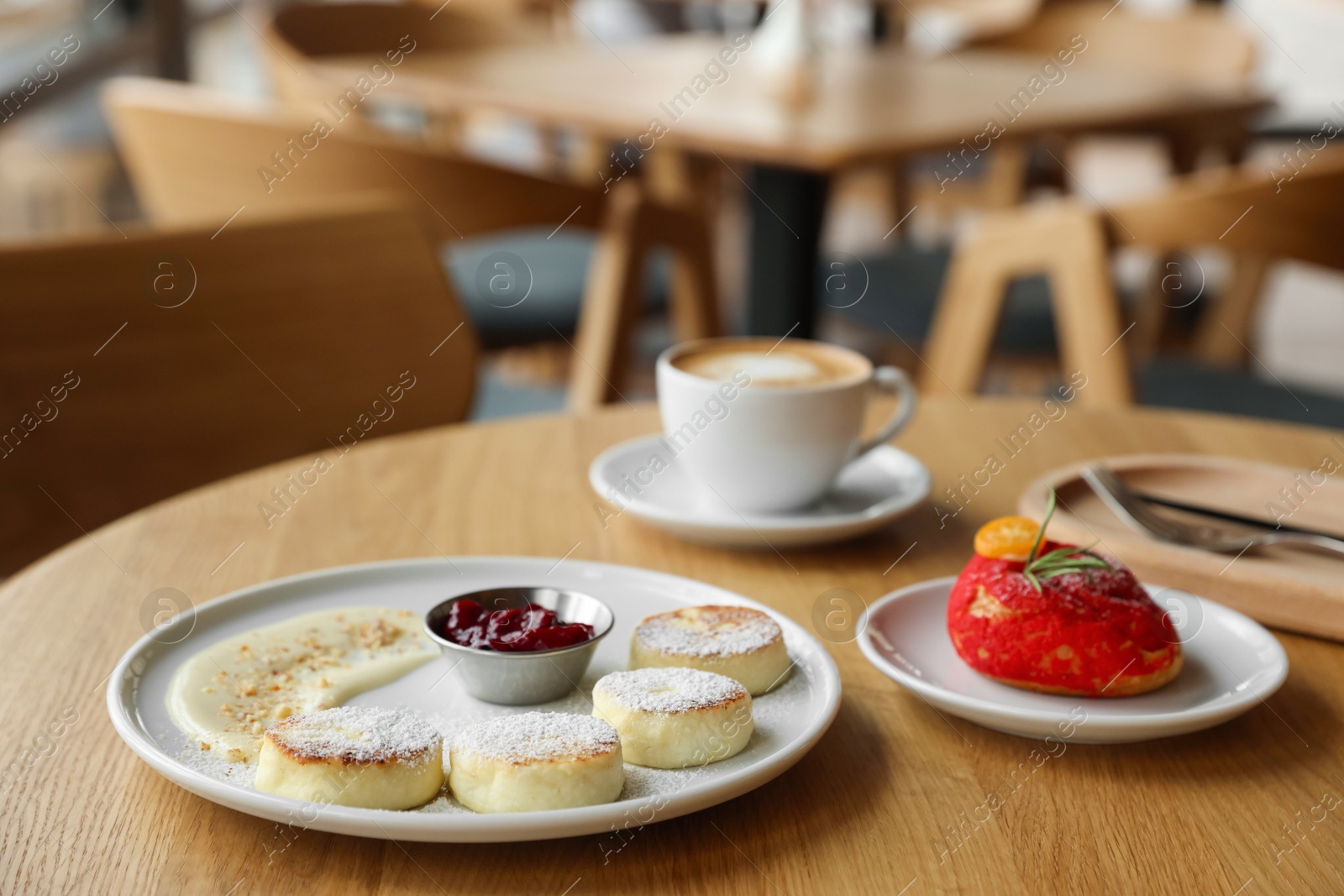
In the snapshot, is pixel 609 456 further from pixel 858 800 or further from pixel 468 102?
pixel 468 102

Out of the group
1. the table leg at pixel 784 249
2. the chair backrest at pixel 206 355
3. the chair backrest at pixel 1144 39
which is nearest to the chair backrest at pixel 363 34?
the table leg at pixel 784 249

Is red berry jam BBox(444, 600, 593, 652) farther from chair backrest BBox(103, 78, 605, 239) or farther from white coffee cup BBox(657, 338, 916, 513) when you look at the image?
chair backrest BBox(103, 78, 605, 239)

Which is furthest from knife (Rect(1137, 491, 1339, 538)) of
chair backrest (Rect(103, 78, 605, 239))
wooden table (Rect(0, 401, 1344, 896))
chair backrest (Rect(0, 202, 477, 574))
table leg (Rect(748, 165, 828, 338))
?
table leg (Rect(748, 165, 828, 338))

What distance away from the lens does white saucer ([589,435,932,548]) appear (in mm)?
800

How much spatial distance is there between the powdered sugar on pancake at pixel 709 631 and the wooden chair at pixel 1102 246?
1280 millimetres

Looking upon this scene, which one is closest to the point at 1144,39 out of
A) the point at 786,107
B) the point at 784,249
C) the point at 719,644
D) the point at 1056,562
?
the point at 786,107

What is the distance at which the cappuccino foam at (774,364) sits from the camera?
872mm

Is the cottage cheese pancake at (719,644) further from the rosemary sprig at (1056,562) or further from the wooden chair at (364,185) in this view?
the wooden chair at (364,185)

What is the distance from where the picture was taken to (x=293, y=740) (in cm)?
50

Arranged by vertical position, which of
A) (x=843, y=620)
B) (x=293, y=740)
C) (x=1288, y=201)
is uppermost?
(x=293, y=740)

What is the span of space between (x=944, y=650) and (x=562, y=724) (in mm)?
234

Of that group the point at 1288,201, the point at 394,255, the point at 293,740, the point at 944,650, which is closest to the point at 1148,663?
the point at 944,650

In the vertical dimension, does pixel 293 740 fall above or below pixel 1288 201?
above

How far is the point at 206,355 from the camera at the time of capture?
4.15 feet
